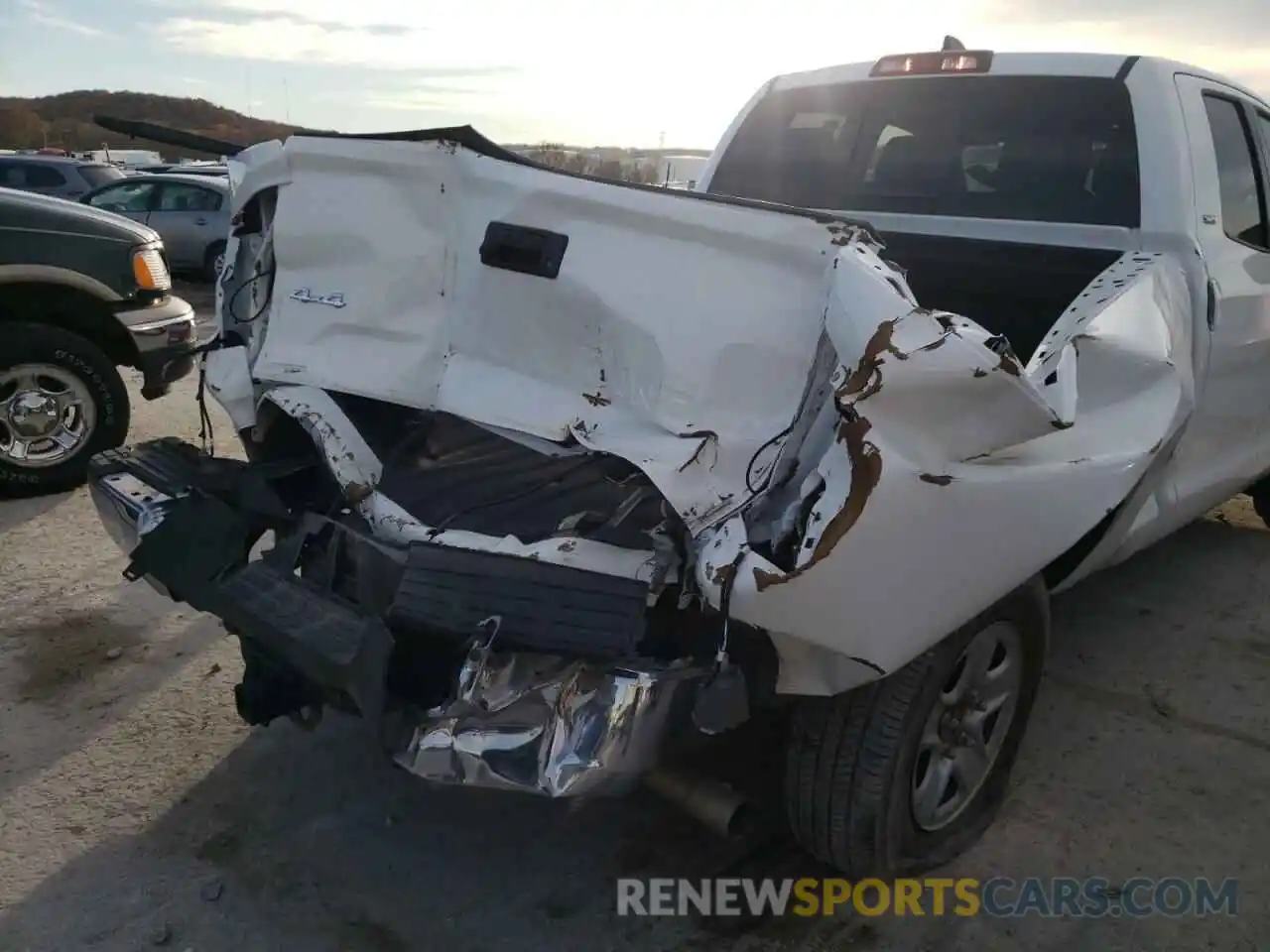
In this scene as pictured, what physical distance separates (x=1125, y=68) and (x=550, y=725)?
2.95 meters

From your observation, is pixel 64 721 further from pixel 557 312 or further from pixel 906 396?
pixel 906 396

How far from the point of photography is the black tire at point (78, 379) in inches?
197

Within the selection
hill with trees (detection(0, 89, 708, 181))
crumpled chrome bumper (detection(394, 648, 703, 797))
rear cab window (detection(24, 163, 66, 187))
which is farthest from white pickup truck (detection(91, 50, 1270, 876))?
hill with trees (detection(0, 89, 708, 181))

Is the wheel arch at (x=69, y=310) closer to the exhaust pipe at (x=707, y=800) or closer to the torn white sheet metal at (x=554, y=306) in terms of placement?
the torn white sheet metal at (x=554, y=306)

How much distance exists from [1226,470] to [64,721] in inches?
161

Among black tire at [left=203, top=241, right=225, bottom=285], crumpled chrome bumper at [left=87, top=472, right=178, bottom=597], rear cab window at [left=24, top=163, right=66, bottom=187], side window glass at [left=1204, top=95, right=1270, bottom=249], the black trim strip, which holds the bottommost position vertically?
black tire at [left=203, top=241, right=225, bottom=285]

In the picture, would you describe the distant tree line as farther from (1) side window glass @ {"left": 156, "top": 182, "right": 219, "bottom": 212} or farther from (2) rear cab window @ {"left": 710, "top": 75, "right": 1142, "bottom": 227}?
(1) side window glass @ {"left": 156, "top": 182, "right": 219, "bottom": 212}

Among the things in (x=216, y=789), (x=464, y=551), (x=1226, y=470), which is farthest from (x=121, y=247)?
(x=1226, y=470)

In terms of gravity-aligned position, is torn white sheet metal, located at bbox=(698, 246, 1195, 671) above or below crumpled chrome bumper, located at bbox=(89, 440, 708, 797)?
above

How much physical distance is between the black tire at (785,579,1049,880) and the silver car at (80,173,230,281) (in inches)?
518

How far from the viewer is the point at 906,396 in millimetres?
1892

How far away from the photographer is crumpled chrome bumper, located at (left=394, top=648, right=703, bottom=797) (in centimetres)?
204

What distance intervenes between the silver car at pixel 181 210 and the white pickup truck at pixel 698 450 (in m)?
11.7

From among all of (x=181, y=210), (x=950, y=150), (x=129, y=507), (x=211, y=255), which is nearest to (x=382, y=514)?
(x=129, y=507)
